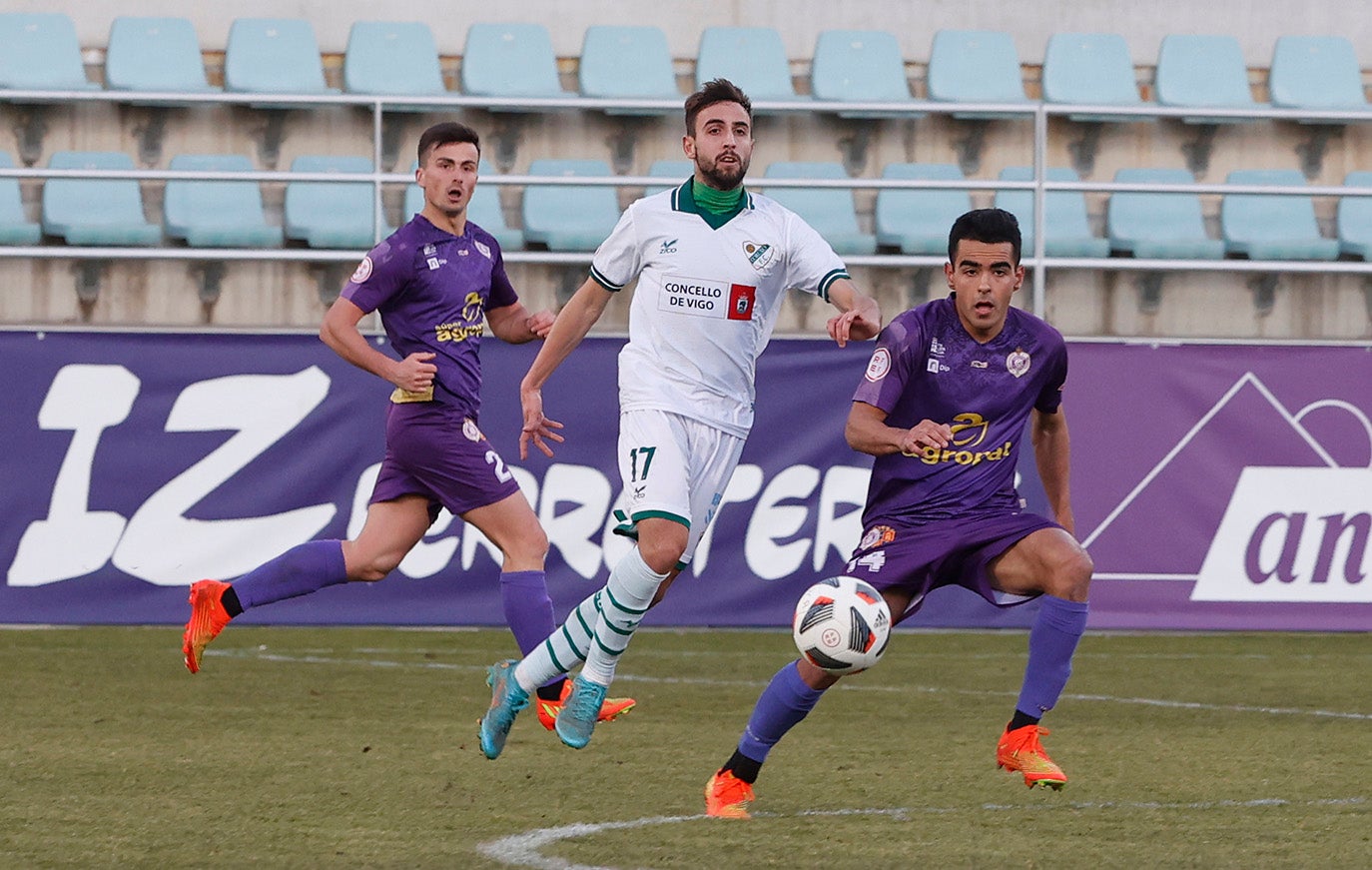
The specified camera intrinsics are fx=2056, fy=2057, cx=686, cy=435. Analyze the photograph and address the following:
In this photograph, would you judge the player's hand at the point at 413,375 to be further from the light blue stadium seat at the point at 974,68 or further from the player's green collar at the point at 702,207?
the light blue stadium seat at the point at 974,68

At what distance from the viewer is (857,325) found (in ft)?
17.4

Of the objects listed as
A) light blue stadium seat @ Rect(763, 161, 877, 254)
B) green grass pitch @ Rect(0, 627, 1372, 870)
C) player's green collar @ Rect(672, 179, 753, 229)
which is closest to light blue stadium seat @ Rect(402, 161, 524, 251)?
light blue stadium seat @ Rect(763, 161, 877, 254)

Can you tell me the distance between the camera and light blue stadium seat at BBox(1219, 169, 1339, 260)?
13727 millimetres

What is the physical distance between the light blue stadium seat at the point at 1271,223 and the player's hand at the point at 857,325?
356 inches

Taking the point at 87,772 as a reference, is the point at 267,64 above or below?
above

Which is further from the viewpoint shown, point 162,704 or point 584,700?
point 162,704

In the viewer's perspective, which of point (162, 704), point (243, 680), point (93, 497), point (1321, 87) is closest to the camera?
point (162, 704)

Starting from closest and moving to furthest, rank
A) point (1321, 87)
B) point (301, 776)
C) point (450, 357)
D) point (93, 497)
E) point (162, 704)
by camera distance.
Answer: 1. point (301, 776)
2. point (450, 357)
3. point (162, 704)
4. point (93, 497)
5. point (1321, 87)

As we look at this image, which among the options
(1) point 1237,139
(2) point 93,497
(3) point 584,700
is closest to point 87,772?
(3) point 584,700

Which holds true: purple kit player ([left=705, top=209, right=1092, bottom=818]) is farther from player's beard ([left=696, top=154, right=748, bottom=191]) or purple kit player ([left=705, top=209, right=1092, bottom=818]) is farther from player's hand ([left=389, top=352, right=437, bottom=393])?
player's hand ([left=389, top=352, right=437, bottom=393])

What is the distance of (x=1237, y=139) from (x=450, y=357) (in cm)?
908

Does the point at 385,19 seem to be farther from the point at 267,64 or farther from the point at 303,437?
the point at 303,437

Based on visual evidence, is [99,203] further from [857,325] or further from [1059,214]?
[857,325]

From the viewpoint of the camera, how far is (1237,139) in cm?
1461
